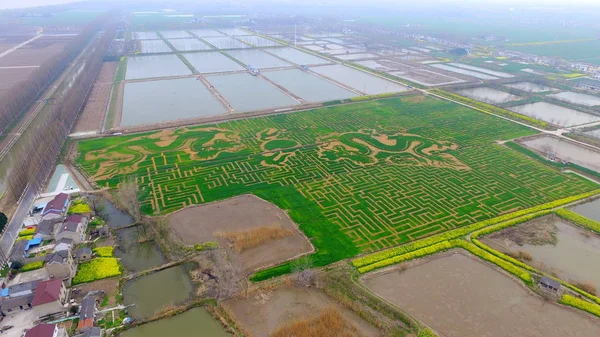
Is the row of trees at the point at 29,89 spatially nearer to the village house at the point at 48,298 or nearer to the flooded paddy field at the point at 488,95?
the village house at the point at 48,298

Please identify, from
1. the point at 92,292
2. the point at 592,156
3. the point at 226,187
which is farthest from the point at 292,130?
the point at 592,156

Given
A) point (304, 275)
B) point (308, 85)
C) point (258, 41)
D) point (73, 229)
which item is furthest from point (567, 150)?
point (258, 41)

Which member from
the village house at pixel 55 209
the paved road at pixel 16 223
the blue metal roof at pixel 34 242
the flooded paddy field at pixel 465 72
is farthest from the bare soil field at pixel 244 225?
the flooded paddy field at pixel 465 72

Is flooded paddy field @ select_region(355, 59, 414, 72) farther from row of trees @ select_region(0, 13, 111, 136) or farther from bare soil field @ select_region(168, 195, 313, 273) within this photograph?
row of trees @ select_region(0, 13, 111, 136)

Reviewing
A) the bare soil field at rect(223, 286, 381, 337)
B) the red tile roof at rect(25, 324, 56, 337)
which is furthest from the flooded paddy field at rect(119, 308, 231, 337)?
the red tile roof at rect(25, 324, 56, 337)


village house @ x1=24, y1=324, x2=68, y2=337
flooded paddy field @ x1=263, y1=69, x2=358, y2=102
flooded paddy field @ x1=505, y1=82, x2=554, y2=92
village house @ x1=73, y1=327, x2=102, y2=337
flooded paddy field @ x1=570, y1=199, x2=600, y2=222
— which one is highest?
flooded paddy field @ x1=505, y1=82, x2=554, y2=92

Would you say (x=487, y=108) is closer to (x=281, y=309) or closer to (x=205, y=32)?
(x=281, y=309)
